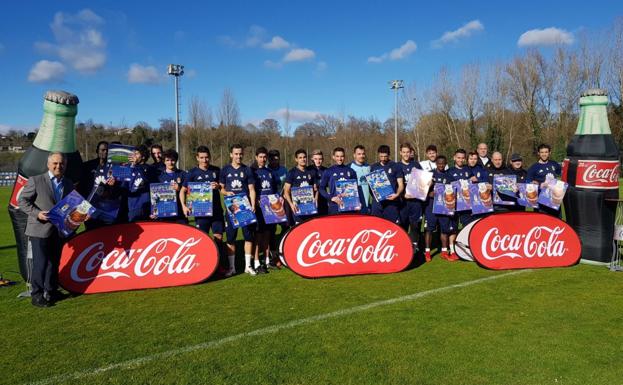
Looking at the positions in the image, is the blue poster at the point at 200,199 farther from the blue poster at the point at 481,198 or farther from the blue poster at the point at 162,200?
the blue poster at the point at 481,198

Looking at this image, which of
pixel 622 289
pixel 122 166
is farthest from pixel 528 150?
pixel 122 166

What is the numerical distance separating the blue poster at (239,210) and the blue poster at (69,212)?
74.2 inches

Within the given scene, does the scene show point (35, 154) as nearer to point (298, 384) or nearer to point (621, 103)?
point (298, 384)

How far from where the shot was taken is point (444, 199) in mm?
7555

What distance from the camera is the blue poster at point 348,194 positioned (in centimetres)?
693

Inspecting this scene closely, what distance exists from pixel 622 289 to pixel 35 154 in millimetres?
8246

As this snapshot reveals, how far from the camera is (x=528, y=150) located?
42.7 m

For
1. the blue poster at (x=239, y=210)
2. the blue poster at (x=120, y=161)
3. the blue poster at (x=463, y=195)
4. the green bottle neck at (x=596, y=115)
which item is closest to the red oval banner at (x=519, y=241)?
the blue poster at (x=463, y=195)

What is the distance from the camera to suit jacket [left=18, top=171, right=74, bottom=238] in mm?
5176

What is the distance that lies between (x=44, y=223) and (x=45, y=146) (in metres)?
1.18

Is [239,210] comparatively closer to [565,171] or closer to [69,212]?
[69,212]

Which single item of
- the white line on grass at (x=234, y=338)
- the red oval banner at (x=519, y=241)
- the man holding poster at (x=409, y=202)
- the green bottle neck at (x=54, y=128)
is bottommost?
the white line on grass at (x=234, y=338)

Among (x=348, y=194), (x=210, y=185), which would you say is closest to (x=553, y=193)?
(x=348, y=194)

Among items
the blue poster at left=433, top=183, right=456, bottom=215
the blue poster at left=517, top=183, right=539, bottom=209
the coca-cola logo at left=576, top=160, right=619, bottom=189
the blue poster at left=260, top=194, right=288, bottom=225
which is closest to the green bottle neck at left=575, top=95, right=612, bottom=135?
the coca-cola logo at left=576, top=160, right=619, bottom=189
